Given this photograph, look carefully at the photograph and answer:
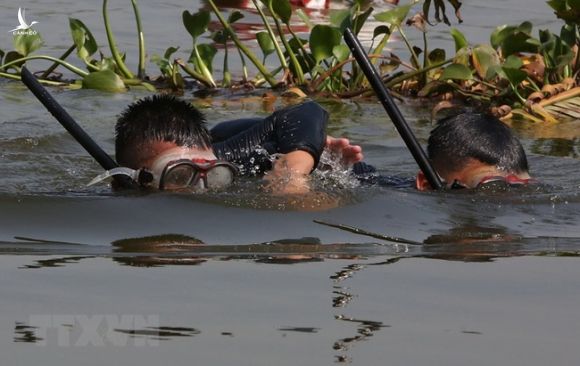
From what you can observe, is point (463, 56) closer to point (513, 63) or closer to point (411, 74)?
point (411, 74)

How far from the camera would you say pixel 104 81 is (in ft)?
25.1

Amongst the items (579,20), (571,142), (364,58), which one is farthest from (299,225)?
(579,20)

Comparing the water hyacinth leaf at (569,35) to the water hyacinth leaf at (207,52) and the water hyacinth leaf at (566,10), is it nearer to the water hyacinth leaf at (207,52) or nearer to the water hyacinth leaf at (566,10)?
the water hyacinth leaf at (566,10)

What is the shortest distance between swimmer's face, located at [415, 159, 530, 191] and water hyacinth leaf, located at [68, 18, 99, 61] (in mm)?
3233

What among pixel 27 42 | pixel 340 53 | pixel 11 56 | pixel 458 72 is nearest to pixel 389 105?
pixel 458 72

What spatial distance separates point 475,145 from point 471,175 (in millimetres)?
111

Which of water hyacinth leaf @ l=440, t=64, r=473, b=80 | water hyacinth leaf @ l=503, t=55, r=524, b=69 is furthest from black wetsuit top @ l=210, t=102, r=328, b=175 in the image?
water hyacinth leaf @ l=503, t=55, r=524, b=69

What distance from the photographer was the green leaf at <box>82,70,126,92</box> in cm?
763

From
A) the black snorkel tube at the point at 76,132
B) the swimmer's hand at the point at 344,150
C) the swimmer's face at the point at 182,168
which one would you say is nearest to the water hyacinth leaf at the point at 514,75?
the swimmer's hand at the point at 344,150

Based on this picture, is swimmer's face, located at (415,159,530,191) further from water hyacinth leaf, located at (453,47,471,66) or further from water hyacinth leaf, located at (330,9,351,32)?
water hyacinth leaf, located at (453,47,471,66)

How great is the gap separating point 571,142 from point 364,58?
7.95 ft

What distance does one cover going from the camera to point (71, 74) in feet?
28.7

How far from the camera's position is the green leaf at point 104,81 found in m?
7.63

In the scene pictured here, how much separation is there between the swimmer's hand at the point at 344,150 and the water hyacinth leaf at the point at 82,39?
2860mm
